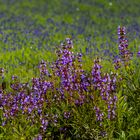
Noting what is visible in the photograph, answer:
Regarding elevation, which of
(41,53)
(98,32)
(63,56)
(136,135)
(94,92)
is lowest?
(136,135)

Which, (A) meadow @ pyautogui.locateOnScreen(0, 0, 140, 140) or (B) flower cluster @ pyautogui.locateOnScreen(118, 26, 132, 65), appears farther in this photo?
(B) flower cluster @ pyautogui.locateOnScreen(118, 26, 132, 65)

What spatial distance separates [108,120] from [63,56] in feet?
2.89

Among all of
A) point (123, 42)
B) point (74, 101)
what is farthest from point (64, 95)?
point (123, 42)

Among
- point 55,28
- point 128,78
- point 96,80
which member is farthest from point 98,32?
point 96,80

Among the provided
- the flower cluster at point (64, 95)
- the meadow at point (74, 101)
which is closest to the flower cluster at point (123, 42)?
the meadow at point (74, 101)

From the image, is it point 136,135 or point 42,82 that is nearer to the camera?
point 136,135

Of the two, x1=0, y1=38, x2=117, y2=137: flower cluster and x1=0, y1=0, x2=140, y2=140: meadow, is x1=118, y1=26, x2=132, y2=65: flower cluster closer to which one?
x1=0, y1=0, x2=140, y2=140: meadow

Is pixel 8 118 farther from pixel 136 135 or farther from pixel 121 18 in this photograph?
pixel 121 18

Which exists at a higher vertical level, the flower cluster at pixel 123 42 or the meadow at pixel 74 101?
the flower cluster at pixel 123 42

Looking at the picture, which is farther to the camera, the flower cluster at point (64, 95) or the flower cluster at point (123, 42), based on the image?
the flower cluster at point (123, 42)

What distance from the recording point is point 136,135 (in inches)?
172

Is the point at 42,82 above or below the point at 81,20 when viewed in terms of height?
below

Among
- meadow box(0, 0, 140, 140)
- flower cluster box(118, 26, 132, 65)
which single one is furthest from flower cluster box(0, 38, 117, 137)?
flower cluster box(118, 26, 132, 65)

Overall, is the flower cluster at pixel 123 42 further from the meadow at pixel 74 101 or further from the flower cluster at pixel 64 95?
the flower cluster at pixel 64 95
